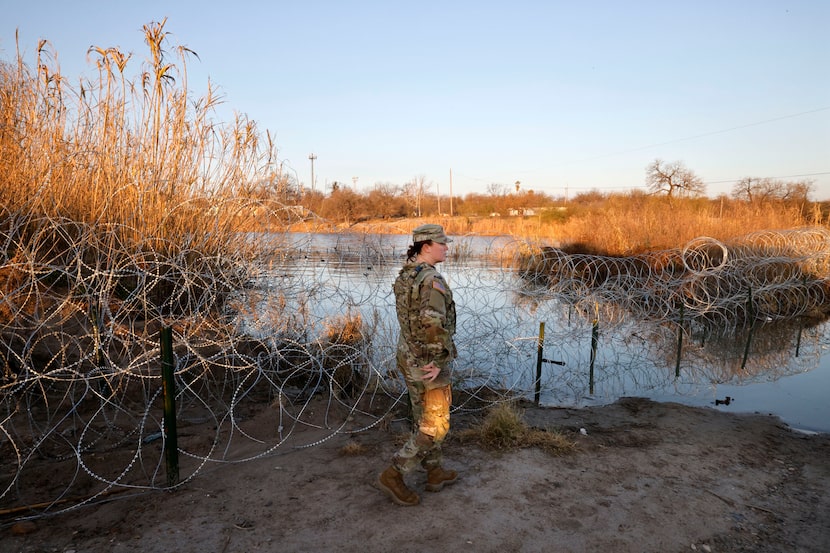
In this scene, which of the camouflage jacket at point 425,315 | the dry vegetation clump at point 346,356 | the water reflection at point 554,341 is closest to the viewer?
the camouflage jacket at point 425,315

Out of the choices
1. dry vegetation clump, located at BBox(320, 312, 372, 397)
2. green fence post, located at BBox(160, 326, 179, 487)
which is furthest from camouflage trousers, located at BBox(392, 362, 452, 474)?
dry vegetation clump, located at BBox(320, 312, 372, 397)

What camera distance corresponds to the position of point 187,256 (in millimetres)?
6918

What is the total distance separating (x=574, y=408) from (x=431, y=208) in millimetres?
63259

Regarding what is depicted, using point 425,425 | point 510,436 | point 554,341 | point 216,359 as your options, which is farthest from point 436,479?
point 554,341

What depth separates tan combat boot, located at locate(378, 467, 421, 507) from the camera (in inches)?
136

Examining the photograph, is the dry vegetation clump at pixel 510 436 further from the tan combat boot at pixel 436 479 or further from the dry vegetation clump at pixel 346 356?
the dry vegetation clump at pixel 346 356

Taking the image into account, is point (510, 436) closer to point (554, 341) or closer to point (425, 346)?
point (425, 346)

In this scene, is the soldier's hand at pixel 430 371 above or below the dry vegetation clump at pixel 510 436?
above

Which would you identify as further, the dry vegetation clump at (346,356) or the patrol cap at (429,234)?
the dry vegetation clump at (346,356)

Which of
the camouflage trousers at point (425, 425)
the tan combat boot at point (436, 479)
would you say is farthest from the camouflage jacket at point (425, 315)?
the tan combat boot at point (436, 479)

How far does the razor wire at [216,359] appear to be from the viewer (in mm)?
4012

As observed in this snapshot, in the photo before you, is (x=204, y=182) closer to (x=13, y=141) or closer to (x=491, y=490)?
(x=13, y=141)

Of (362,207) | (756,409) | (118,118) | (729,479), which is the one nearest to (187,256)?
(118,118)

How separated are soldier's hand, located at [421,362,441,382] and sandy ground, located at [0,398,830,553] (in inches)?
31.0
